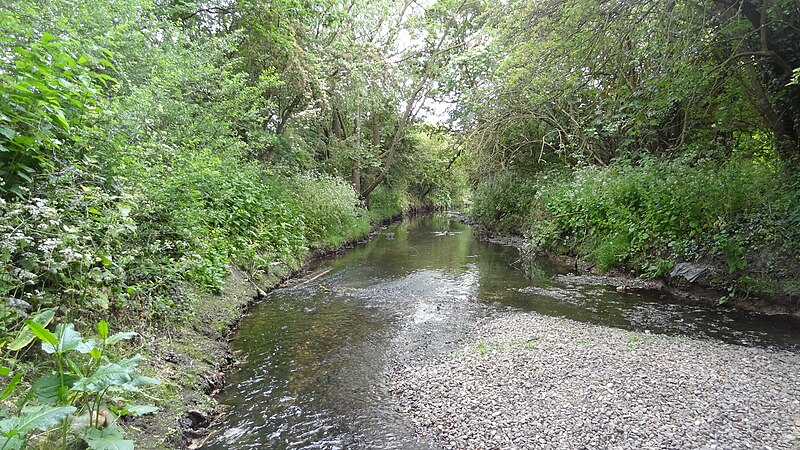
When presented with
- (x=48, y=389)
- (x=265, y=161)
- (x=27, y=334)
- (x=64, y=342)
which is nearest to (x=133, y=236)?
(x=27, y=334)

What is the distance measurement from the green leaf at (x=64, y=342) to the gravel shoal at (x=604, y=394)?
125 inches

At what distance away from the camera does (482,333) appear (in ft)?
22.8

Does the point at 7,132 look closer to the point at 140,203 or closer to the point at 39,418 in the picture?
the point at 140,203

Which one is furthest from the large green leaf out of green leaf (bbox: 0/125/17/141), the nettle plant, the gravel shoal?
the gravel shoal

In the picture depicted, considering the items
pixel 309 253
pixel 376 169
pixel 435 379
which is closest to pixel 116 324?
pixel 435 379

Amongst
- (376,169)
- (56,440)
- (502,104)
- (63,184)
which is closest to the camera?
(56,440)

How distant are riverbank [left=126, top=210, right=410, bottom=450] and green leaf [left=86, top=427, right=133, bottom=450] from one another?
94 cm

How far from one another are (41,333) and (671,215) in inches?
459

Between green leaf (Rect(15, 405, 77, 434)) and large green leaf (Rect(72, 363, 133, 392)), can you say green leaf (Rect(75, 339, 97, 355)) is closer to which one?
large green leaf (Rect(72, 363, 133, 392))

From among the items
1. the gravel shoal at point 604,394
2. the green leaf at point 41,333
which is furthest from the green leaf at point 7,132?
the gravel shoal at point 604,394

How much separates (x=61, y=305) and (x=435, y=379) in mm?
4086

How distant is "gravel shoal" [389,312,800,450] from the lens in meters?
3.88

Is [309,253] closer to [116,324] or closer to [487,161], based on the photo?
[487,161]

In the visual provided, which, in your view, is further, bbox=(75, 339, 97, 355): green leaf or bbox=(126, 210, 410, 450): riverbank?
bbox=(126, 210, 410, 450): riverbank
